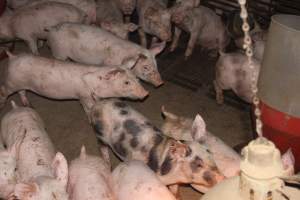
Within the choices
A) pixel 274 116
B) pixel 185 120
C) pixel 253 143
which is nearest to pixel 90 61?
pixel 185 120

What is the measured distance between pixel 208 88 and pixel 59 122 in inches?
66.5

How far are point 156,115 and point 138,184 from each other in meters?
1.82

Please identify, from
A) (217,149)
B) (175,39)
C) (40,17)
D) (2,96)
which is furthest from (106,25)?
(217,149)

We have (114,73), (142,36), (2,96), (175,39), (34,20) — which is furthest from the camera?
(175,39)

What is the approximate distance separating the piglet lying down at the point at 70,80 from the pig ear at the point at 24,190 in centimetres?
152

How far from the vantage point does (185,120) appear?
3.57 meters

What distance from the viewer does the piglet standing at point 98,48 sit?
4320 mm

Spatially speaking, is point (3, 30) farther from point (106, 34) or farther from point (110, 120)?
point (110, 120)

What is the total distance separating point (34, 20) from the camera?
4.95m

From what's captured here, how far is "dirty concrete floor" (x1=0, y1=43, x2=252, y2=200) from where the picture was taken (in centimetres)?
414

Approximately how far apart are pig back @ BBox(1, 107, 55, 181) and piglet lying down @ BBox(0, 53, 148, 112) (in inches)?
21.6

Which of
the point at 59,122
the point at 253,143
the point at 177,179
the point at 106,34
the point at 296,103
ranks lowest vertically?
the point at 59,122

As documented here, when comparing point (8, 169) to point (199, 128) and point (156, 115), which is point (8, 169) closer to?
point (199, 128)

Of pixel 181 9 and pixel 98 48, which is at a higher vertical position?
pixel 181 9
